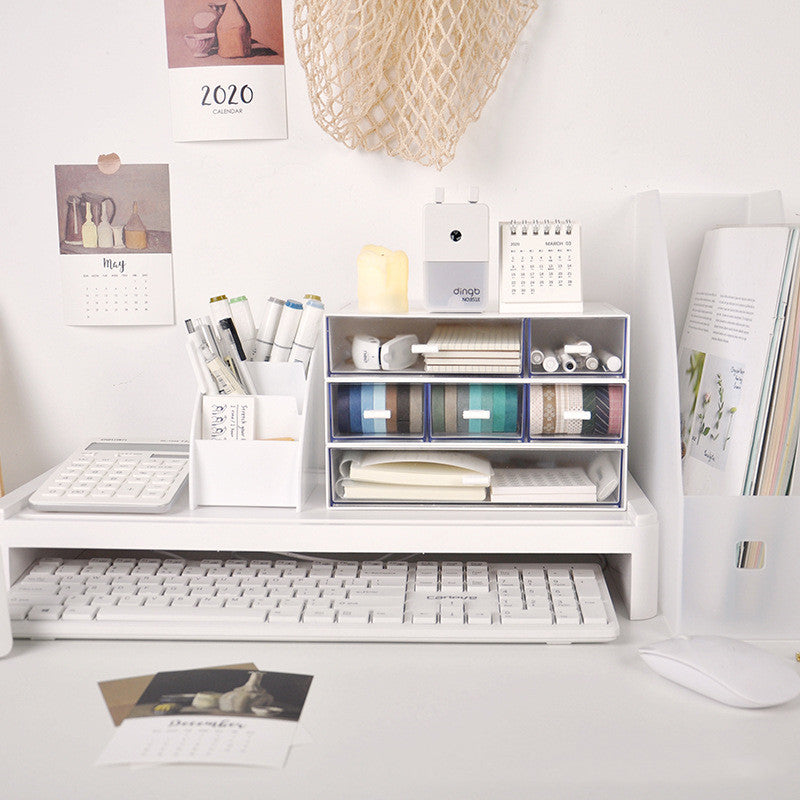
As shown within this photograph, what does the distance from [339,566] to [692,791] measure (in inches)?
21.5

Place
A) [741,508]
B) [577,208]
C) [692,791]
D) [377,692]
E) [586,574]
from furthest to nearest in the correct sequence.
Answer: [577,208] → [586,574] → [741,508] → [377,692] → [692,791]

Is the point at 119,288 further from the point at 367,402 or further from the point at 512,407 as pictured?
the point at 512,407

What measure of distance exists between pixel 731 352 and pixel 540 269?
0.26m

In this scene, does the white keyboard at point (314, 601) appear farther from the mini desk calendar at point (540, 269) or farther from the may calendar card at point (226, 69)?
the may calendar card at point (226, 69)

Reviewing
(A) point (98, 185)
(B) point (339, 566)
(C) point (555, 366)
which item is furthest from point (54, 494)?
(C) point (555, 366)

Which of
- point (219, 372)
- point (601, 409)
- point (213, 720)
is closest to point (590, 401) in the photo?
point (601, 409)

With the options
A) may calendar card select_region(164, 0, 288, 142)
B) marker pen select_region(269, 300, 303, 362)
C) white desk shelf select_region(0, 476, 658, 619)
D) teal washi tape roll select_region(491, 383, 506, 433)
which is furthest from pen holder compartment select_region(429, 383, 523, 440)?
may calendar card select_region(164, 0, 288, 142)

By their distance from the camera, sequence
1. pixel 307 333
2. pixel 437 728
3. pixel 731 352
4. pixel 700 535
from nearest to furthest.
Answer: pixel 437 728 < pixel 700 535 < pixel 731 352 < pixel 307 333

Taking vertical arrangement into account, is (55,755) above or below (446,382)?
below

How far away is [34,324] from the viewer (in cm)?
146

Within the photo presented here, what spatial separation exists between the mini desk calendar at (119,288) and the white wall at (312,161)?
0.08 feet

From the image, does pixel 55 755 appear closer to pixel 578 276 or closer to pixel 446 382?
pixel 446 382

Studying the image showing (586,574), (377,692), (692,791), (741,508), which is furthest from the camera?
(586,574)

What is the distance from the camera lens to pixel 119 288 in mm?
1430
